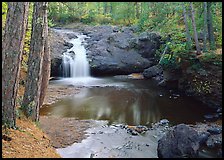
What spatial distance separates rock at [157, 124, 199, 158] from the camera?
8.08 meters

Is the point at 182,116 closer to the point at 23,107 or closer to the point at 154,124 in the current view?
the point at 154,124

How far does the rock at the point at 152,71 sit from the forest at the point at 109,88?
8cm

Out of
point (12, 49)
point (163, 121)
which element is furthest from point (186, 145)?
point (12, 49)

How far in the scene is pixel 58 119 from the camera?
1167cm

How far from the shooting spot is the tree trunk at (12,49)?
6181 millimetres

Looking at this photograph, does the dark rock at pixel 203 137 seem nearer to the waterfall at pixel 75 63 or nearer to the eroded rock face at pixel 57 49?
the waterfall at pixel 75 63

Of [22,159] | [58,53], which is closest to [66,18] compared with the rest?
[58,53]

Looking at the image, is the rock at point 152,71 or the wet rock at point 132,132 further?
the rock at point 152,71

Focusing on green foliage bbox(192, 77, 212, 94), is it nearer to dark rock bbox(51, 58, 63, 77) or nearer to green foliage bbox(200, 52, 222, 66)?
green foliage bbox(200, 52, 222, 66)

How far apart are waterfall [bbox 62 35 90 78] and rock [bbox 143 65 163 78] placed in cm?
492

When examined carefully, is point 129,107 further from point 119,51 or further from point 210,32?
point 119,51

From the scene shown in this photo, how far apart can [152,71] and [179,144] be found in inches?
585

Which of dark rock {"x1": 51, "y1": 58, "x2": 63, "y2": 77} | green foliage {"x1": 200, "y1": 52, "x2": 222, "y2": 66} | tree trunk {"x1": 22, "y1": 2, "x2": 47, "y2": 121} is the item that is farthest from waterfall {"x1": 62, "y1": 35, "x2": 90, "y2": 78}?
tree trunk {"x1": 22, "y1": 2, "x2": 47, "y2": 121}

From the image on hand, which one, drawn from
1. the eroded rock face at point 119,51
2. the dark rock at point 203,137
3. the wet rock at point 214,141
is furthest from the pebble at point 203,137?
the eroded rock face at point 119,51
